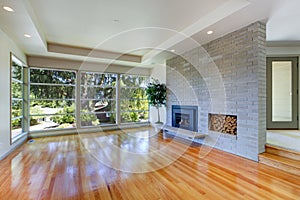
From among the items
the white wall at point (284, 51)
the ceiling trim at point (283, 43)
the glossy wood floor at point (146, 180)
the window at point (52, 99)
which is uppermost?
the ceiling trim at point (283, 43)

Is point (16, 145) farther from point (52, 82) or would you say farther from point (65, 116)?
point (52, 82)

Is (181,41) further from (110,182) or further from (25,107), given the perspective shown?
(25,107)

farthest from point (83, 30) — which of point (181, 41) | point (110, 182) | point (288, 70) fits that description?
point (288, 70)

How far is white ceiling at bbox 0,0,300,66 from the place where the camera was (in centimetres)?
277

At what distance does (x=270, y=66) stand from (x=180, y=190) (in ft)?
16.4

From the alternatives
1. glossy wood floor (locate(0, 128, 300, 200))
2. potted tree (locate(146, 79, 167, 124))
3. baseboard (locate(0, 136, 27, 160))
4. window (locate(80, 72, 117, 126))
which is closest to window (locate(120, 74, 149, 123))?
window (locate(80, 72, 117, 126))

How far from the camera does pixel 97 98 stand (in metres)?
6.48

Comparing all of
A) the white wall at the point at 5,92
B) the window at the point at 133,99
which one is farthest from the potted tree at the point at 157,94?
the white wall at the point at 5,92

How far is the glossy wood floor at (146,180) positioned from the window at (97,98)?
2.90m

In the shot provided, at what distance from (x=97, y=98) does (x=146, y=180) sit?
4728 millimetres

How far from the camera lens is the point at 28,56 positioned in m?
5.22

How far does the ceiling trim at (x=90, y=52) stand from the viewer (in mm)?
4918

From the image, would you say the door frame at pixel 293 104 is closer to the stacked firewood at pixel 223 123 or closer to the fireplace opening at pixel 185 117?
the stacked firewood at pixel 223 123

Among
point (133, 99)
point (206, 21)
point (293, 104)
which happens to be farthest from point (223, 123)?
point (133, 99)
